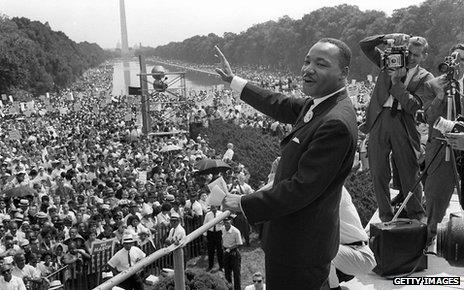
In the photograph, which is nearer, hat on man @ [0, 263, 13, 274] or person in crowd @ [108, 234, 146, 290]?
hat on man @ [0, 263, 13, 274]

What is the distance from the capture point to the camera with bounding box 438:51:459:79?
4.03 metres

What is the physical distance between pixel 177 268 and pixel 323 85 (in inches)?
47.8

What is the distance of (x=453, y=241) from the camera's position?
2766 mm

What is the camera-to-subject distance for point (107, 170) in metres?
Answer: 15.4

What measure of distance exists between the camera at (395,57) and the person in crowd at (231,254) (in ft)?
14.3

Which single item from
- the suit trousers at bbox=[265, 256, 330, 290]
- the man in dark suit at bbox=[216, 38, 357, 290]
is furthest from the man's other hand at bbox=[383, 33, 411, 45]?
the suit trousers at bbox=[265, 256, 330, 290]

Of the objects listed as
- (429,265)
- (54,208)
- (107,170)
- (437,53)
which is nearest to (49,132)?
(107,170)

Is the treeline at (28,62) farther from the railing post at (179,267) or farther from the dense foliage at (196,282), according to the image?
the railing post at (179,267)

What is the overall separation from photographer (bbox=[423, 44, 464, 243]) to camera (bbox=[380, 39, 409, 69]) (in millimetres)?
335

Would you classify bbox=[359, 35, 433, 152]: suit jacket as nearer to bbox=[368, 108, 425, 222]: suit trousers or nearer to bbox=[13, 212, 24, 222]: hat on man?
bbox=[368, 108, 425, 222]: suit trousers

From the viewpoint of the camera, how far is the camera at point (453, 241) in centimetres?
276

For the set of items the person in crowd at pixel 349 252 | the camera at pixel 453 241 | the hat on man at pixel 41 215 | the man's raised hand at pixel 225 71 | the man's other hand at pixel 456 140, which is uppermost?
the man's raised hand at pixel 225 71

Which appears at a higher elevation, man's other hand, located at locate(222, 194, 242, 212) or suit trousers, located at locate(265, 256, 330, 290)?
man's other hand, located at locate(222, 194, 242, 212)

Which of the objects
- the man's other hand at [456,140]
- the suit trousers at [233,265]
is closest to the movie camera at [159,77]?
the suit trousers at [233,265]
